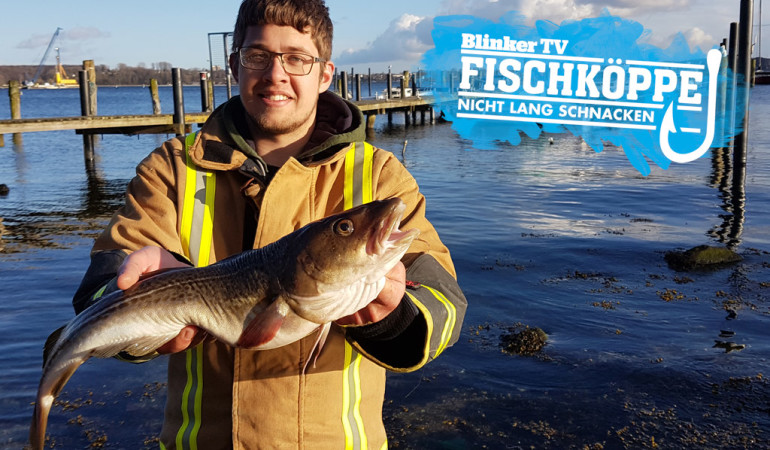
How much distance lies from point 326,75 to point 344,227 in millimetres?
1263

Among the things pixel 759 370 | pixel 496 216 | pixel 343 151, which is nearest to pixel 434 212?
pixel 496 216

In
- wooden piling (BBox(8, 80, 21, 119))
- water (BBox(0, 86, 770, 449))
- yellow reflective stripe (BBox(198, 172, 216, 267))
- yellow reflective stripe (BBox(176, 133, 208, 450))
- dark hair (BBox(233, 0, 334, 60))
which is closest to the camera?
yellow reflective stripe (BBox(176, 133, 208, 450))

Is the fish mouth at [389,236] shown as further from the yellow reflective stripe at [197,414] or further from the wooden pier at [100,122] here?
the wooden pier at [100,122]

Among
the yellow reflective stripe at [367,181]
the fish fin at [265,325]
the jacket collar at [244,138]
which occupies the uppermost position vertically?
the jacket collar at [244,138]

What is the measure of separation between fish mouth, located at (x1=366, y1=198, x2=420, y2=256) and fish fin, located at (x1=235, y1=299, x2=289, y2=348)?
43cm

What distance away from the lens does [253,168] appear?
3059 mm

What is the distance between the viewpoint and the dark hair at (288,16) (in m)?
3.22

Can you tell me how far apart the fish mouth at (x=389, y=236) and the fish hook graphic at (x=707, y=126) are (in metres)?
22.0

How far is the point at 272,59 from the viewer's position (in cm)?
327

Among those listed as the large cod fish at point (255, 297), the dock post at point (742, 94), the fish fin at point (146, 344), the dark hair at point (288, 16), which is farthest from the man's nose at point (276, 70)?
the dock post at point (742, 94)

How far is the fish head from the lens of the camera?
2.62m

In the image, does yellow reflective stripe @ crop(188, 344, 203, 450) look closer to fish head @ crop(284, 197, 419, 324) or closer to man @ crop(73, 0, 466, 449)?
man @ crop(73, 0, 466, 449)

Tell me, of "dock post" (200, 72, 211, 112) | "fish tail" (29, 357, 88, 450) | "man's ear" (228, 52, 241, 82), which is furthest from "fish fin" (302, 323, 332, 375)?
"dock post" (200, 72, 211, 112)

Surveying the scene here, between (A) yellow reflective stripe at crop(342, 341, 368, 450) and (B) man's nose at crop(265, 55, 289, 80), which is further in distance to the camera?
(B) man's nose at crop(265, 55, 289, 80)
